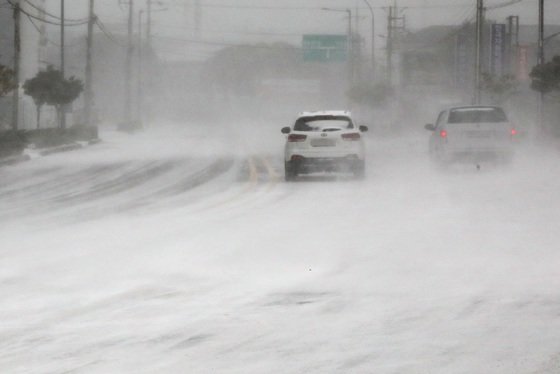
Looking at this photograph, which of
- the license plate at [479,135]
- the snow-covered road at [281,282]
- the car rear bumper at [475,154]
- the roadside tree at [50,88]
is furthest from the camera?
the roadside tree at [50,88]

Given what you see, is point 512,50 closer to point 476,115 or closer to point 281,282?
point 476,115

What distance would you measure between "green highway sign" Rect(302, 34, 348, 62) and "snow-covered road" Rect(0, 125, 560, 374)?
239 ft

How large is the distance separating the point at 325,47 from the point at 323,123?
68234 mm

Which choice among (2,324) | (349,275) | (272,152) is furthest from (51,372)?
(272,152)

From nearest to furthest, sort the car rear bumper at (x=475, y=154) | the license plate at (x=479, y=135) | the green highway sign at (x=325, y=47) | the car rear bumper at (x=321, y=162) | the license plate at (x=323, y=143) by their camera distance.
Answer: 1. the car rear bumper at (x=321, y=162)
2. the license plate at (x=323, y=143)
3. the car rear bumper at (x=475, y=154)
4. the license plate at (x=479, y=135)
5. the green highway sign at (x=325, y=47)

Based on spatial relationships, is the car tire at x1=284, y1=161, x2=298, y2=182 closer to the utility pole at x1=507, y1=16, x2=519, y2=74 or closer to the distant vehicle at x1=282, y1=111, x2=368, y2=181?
the distant vehicle at x1=282, y1=111, x2=368, y2=181

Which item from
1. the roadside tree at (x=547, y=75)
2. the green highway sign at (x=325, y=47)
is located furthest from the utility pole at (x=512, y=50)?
the roadside tree at (x=547, y=75)

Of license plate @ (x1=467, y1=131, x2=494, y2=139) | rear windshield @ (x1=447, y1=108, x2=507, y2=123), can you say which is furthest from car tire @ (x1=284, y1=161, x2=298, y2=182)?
rear windshield @ (x1=447, y1=108, x2=507, y2=123)

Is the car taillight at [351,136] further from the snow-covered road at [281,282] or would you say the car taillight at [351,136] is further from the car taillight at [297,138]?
the snow-covered road at [281,282]

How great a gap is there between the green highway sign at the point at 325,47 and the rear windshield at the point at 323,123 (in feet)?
221

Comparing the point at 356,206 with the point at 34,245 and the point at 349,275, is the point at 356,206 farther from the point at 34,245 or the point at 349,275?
the point at 349,275

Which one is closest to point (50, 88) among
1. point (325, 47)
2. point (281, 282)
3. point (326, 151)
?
point (326, 151)

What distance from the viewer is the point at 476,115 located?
31484 millimetres

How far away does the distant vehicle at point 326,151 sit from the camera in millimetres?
27688
